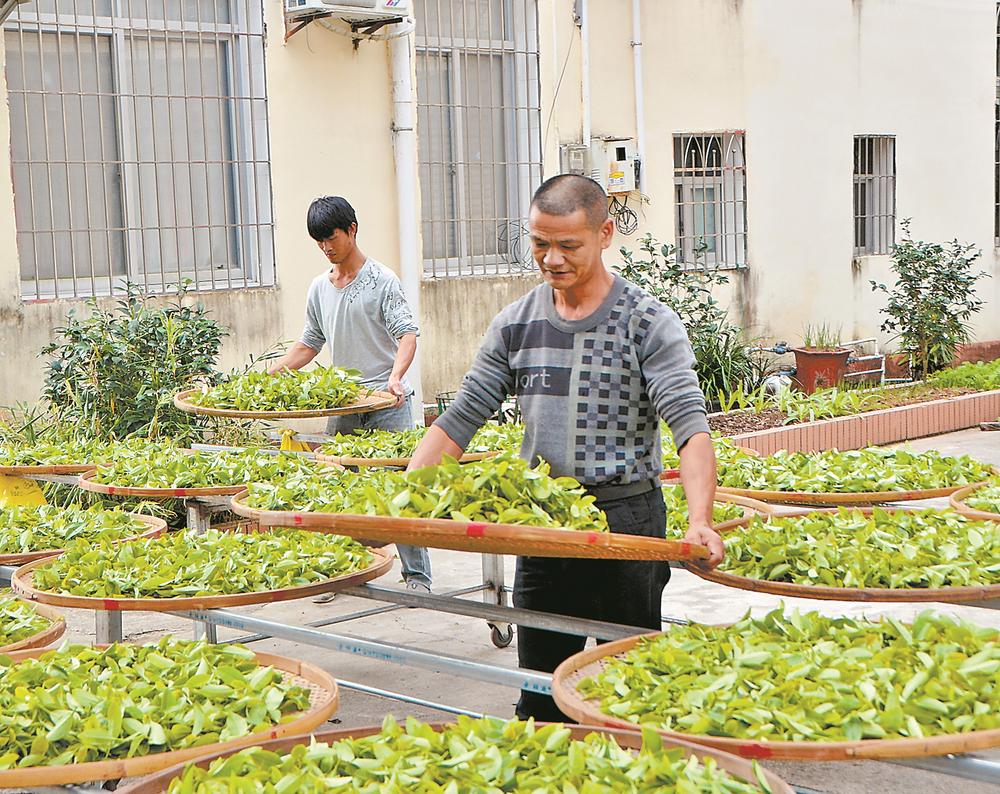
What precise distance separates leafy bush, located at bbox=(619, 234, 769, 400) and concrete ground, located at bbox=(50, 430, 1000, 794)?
3.94 metres

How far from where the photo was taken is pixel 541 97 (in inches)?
437

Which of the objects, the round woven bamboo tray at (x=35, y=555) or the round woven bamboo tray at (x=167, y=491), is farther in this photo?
the round woven bamboo tray at (x=167, y=491)

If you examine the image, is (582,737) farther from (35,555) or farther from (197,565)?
(35,555)

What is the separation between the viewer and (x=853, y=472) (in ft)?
16.3

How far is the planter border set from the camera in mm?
9742

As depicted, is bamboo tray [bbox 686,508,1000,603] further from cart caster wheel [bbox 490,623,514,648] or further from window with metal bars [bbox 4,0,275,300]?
window with metal bars [bbox 4,0,275,300]

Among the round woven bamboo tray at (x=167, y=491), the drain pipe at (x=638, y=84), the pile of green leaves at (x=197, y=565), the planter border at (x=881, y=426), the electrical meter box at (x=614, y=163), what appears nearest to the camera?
the pile of green leaves at (x=197, y=565)

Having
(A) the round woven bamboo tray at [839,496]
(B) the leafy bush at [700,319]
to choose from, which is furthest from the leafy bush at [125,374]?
(B) the leafy bush at [700,319]

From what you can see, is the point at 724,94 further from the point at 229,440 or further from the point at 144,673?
the point at 144,673

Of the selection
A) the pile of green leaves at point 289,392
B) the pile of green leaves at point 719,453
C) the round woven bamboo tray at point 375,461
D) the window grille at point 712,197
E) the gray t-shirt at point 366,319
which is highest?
the window grille at point 712,197

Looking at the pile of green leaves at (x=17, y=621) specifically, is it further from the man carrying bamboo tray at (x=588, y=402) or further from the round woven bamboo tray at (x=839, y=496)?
the round woven bamboo tray at (x=839, y=496)

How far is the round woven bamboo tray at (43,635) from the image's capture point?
3229mm

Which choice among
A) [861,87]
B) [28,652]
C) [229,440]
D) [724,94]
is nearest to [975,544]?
[28,652]

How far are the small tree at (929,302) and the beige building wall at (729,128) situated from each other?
0.96m
